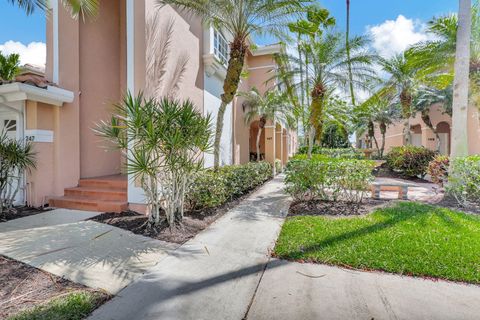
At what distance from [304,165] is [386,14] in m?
12.1

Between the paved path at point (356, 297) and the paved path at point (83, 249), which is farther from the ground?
the paved path at point (83, 249)

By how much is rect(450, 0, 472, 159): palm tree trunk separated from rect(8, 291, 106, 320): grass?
10.4 m

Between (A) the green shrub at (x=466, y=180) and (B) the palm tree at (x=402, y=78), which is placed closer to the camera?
(A) the green shrub at (x=466, y=180)

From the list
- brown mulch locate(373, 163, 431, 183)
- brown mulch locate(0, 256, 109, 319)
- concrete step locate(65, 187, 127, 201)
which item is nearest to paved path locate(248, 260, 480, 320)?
brown mulch locate(0, 256, 109, 319)

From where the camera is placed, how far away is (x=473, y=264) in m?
4.05

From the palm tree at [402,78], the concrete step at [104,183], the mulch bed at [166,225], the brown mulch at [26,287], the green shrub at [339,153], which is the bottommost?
the brown mulch at [26,287]

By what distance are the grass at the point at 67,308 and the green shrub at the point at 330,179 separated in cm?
615

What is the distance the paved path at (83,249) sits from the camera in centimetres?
381

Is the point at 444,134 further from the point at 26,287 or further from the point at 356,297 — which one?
the point at 26,287

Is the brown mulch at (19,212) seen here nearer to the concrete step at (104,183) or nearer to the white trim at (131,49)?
the concrete step at (104,183)

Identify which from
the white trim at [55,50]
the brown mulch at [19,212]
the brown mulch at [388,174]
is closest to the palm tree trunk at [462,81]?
the brown mulch at [388,174]

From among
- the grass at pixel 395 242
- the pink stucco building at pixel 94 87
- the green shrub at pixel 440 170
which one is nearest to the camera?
the grass at pixel 395 242

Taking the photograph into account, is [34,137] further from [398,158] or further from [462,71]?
[398,158]

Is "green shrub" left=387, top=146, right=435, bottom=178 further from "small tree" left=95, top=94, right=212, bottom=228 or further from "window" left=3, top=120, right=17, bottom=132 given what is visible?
"window" left=3, top=120, right=17, bottom=132
